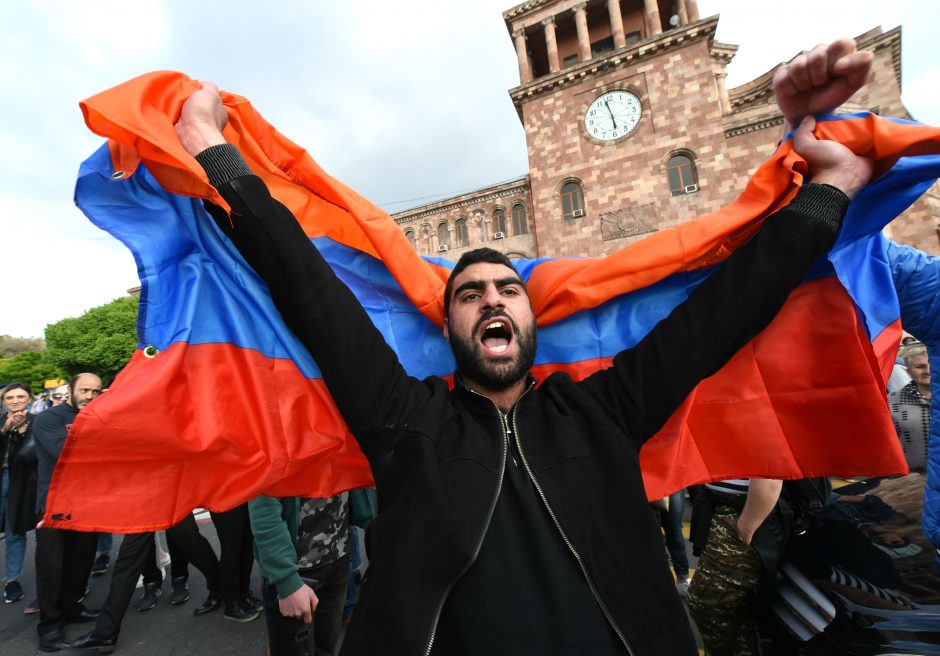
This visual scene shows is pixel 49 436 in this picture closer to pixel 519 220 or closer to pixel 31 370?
pixel 519 220

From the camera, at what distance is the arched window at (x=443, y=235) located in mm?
22844

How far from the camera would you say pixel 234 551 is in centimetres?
398

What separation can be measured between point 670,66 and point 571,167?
17.2ft

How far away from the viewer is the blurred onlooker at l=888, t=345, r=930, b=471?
295 cm

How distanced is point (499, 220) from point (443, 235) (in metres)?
3.35

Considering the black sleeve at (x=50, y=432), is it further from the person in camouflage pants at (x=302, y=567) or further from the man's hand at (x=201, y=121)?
the man's hand at (x=201, y=121)

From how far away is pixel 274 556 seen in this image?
7.91 ft

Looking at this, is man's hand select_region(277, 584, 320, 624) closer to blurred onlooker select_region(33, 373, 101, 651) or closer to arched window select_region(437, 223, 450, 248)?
blurred onlooker select_region(33, 373, 101, 651)

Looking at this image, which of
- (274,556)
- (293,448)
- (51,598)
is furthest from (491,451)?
(51,598)

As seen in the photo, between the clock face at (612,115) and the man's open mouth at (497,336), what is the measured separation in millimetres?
18484

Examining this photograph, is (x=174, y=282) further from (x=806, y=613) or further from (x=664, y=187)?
(x=664, y=187)

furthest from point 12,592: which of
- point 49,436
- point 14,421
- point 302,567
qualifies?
point 302,567

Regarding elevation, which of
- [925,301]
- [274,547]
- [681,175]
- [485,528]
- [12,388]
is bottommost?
[274,547]

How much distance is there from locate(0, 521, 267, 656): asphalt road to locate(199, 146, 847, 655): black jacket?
3.34 m
